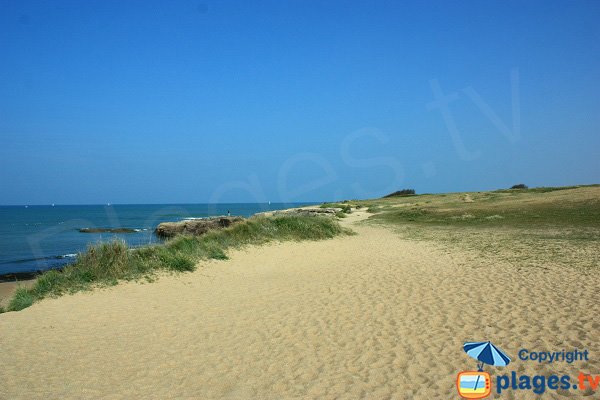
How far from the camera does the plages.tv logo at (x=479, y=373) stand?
4996mm

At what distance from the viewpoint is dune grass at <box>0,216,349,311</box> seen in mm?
10523

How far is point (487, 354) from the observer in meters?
5.87

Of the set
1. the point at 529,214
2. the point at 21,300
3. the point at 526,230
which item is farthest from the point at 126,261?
the point at 529,214

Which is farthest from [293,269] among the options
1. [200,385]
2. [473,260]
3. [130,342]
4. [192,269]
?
[200,385]

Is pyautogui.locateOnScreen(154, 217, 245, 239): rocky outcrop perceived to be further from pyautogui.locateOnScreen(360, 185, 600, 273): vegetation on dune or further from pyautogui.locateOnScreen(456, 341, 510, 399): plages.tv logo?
pyautogui.locateOnScreen(456, 341, 510, 399): plages.tv logo

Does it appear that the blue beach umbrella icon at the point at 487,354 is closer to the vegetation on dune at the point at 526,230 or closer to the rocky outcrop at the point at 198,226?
the vegetation on dune at the point at 526,230

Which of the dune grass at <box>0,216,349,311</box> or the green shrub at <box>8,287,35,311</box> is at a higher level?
the dune grass at <box>0,216,349,311</box>

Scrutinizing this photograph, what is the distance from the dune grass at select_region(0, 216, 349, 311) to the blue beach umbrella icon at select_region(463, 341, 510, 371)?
30.7 feet

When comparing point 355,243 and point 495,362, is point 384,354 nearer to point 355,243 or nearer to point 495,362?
point 495,362

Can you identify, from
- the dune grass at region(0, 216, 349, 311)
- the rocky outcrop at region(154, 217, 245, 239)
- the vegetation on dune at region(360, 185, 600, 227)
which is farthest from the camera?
the rocky outcrop at region(154, 217, 245, 239)

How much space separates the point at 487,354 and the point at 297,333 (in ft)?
10.6

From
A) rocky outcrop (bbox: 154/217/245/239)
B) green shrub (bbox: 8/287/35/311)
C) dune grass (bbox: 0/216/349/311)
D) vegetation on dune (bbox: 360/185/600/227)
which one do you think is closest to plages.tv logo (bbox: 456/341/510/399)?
dune grass (bbox: 0/216/349/311)

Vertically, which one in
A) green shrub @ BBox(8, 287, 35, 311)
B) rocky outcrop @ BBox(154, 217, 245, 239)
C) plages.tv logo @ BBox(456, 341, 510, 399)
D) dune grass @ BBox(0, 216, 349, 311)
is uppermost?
rocky outcrop @ BBox(154, 217, 245, 239)

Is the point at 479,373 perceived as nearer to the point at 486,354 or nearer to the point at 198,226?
the point at 486,354
